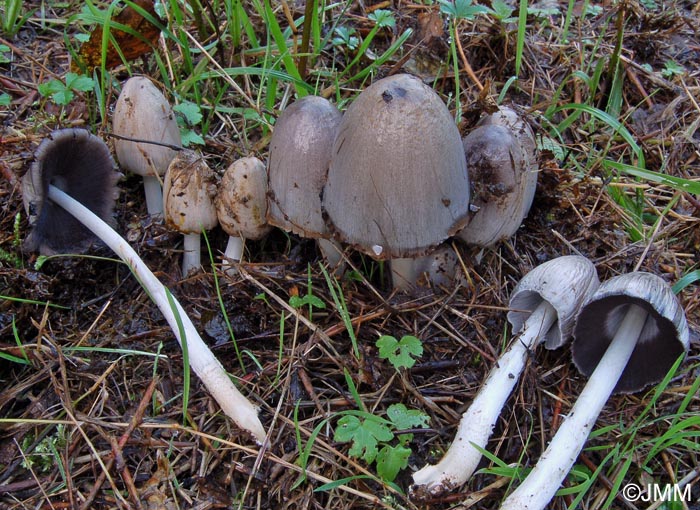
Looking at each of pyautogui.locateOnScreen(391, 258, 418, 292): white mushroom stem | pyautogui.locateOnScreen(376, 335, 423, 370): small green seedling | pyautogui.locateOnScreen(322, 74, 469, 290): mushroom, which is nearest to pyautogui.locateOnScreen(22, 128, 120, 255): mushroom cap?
pyautogui.locateOnScreen(322, 74, 469, 290): mushroom

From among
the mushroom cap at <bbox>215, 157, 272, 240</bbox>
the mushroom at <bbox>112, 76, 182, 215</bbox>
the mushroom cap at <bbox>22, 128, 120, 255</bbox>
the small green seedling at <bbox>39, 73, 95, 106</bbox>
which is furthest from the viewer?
the small green seedling at <bbox>39, 73, 95, 106</bbox>

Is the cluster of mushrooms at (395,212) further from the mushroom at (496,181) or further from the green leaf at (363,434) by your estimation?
the green leaf at (363,434)

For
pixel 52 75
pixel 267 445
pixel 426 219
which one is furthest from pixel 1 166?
pixel 426 219

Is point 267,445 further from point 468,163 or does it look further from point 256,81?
point 256,81

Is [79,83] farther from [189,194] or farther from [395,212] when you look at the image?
[395,212]

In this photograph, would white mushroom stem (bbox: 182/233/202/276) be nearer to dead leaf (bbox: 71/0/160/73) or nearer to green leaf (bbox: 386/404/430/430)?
green leaf (bbox: 386/404/430/430)

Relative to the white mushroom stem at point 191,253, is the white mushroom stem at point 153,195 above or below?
above

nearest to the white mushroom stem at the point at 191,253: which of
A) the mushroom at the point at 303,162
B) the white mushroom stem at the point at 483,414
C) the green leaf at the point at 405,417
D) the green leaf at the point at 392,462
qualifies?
the mushroom at the point at 303,162

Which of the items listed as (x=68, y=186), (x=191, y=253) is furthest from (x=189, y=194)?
(x=68, y=186)
